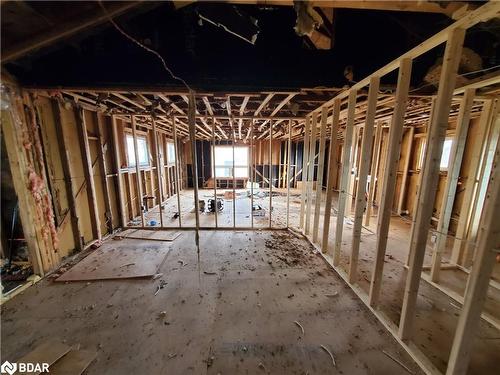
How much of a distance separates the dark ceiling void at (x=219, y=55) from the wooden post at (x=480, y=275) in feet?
6.60

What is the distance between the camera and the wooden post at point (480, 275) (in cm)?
124

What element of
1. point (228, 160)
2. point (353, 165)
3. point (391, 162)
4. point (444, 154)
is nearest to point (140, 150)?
point (228, 160)

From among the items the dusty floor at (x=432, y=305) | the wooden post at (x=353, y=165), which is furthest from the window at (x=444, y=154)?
the dusty floor at (x=432, y=305)

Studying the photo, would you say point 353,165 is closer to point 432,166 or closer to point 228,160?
point 432,166

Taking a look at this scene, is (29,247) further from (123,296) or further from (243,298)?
(243,298)

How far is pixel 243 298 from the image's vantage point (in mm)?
2383

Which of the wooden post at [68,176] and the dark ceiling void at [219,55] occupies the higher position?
the dark ceiling void at [219,55]

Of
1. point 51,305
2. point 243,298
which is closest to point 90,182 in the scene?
point 51,305

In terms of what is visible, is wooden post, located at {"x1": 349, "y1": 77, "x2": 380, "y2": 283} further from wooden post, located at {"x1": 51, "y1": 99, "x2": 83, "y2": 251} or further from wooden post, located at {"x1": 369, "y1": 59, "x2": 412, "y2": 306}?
wooden post, located at {"x1": 51, "y1": 99, "x2": 83, "y2": 251}

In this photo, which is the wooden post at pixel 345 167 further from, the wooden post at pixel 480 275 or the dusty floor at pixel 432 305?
the wooden post at pixel 480 275

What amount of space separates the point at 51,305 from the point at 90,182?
2097 mm

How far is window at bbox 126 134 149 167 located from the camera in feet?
16.7

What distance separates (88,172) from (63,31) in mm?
2257

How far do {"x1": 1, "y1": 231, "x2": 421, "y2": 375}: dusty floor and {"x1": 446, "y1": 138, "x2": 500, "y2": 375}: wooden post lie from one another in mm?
488
